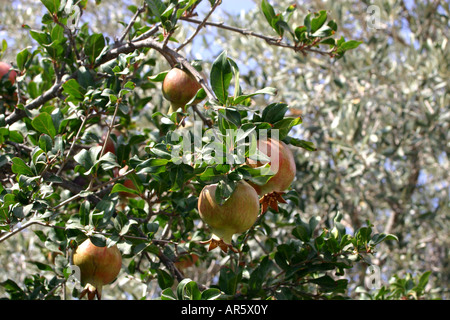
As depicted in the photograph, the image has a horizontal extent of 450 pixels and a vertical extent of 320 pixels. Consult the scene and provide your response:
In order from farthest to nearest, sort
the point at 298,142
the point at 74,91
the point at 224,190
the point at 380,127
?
1. the point at 380,127
2. the point at 74,91
3. the point at 298,142
4. the point at 224,190

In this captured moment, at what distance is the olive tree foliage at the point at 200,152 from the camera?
1.30 metres

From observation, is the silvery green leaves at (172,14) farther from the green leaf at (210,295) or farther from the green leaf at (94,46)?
the green leaf at (210,295)

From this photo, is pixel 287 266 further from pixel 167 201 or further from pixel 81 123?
pixel 81 123

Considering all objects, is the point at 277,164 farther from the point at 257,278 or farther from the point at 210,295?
the point at 257,278

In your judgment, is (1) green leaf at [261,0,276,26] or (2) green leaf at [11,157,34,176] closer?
(2) green leaf at [11,157,34,176]

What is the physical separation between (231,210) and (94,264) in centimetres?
50

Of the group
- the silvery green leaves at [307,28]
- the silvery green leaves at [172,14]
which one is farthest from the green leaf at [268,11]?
the silvery green leaves at [172,14]

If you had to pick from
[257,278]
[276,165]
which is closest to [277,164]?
[276,165]

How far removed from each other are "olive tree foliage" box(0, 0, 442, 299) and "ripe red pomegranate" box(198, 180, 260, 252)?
1.6 inches

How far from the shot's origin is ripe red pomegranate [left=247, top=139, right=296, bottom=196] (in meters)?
1.11

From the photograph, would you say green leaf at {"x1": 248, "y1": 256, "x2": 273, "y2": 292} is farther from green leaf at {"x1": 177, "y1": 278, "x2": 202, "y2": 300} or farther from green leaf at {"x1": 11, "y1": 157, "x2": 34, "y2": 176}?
green leaf at {"x1": 11, "y1": 157, "x2": 34, "y2": 176}

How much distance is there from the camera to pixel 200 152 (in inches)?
43.1

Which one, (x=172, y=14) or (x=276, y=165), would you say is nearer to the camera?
(x=276, y=165)

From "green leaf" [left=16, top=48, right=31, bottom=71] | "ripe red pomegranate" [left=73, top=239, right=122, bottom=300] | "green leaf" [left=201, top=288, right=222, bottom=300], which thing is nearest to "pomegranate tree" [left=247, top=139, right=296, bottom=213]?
"green leaf" [left=201, top=288, right=222, bottom=300]
